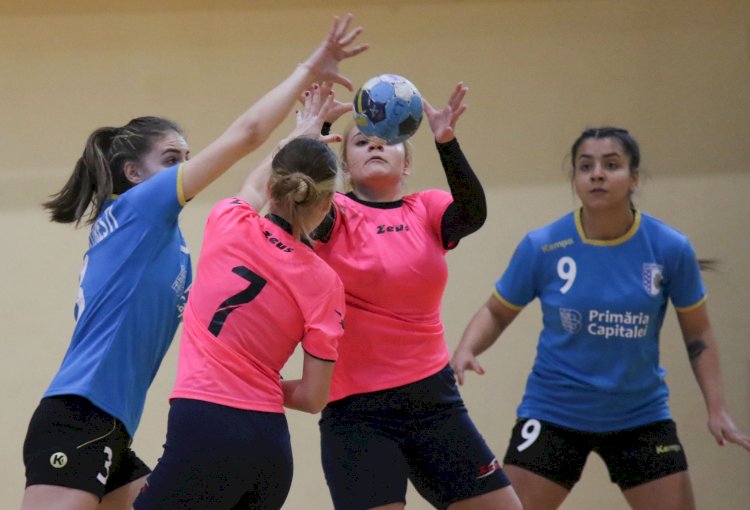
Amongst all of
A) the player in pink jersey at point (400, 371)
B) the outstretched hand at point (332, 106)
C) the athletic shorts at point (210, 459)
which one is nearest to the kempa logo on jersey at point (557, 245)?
the player in pink jersey at point (400, 371)

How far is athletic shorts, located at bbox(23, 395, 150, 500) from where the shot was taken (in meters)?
2.88

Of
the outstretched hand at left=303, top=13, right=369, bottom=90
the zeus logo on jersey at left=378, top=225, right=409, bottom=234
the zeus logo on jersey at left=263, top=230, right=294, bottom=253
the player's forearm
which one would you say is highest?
the outstretched hand at left=303, top=13, right=369, bottom=90

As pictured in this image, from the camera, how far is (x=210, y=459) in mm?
2629

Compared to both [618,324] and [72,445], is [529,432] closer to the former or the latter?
[618,324]

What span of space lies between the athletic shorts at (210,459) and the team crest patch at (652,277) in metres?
1.86

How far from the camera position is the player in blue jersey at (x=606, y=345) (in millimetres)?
3836

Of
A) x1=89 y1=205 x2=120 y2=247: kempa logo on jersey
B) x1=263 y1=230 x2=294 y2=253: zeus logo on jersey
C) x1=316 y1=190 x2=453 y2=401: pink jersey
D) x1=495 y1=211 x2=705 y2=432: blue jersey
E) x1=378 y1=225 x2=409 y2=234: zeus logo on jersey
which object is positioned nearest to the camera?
x1=263 y1=230 x2=294 y2=253: zeus logo on jersey

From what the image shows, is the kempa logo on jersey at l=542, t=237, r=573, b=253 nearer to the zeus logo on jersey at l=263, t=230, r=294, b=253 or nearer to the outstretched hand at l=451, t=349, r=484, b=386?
the outstretched hand at l=451, t=349, r=484, b=386

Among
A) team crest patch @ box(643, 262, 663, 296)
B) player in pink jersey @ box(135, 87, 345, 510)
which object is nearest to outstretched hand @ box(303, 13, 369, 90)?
player in pink jersey @ box(135, 87, 345, 510)

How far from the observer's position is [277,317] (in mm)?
2768

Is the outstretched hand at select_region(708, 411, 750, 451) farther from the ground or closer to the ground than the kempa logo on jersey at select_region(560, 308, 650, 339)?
closer to the ground

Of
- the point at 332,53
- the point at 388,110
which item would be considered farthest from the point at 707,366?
the point at 332,53

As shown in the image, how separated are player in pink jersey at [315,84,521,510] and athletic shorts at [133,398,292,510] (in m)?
0.54

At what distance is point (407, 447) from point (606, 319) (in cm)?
108
